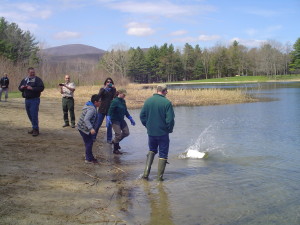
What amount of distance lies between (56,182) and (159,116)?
91.3 inches

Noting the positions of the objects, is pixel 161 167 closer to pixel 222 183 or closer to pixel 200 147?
pixel 222 183

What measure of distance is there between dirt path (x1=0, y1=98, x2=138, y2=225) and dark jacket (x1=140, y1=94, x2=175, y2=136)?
1276 millimetres

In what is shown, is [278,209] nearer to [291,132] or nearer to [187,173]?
[187,173]

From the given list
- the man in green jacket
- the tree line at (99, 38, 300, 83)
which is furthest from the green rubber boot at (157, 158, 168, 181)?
the tree line at (99, 38, 300, 83)

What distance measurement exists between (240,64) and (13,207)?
98.9 m

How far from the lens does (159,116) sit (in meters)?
6.61

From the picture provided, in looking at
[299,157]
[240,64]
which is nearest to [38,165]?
[299,157]

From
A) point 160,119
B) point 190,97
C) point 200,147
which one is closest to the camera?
point 160,119

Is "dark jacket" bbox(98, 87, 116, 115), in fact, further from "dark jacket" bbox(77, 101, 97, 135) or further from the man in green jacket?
the man in green jacket

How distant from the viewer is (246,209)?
5547mm

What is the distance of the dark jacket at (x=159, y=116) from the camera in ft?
21.4

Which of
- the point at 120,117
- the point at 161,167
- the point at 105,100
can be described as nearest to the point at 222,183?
the point at 161,167

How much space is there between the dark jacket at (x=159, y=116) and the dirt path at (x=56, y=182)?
1.28m

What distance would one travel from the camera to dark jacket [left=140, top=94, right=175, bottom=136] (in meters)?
6.51
